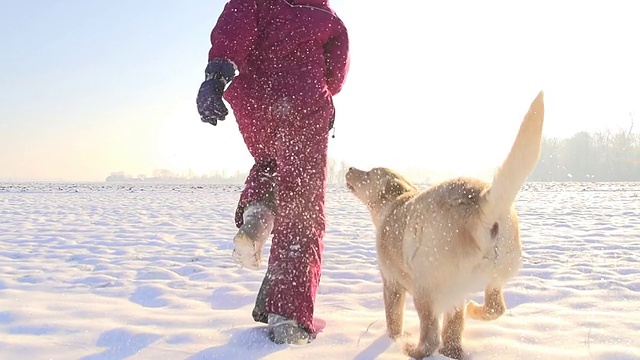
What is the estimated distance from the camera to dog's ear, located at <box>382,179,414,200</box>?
315 cm

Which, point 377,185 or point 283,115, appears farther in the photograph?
point 377,185

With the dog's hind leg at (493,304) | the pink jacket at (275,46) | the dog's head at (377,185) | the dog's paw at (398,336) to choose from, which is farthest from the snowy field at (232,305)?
the pink jacket at (275,46)

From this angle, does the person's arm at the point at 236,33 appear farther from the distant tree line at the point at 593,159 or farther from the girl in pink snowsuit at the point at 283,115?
the distant tree line at the point at 593,159

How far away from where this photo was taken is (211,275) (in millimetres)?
4195

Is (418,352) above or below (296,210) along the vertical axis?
below

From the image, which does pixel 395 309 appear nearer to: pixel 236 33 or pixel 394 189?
pixel 394 189

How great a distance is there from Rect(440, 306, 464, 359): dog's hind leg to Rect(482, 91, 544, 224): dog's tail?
71 cm

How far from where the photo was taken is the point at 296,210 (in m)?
2.38

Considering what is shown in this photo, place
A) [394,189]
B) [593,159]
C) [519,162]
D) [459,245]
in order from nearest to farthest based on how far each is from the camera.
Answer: [519,162] → [459,245] → [394,189] → [593,159]

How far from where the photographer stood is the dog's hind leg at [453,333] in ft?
7.48

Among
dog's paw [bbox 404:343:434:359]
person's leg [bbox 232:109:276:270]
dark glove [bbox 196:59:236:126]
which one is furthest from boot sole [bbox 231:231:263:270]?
dog's paw [bbox 404:343:434:359]

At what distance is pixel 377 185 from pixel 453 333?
121 cm

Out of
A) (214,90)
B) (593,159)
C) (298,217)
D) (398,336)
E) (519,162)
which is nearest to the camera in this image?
(519,162)

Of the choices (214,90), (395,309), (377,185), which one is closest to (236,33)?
(214,90)
